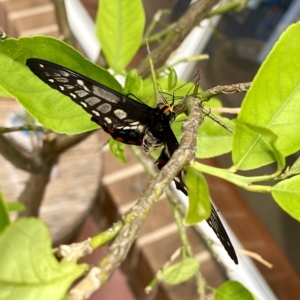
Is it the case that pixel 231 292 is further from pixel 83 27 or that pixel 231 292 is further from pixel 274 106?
pixel 83 27

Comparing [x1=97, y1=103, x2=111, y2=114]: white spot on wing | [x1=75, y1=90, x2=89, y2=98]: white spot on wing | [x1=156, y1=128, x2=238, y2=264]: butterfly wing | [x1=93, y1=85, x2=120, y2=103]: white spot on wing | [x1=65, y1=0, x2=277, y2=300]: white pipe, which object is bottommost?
[x1=65, y1=0, x2=277, y2=300]: white pipe

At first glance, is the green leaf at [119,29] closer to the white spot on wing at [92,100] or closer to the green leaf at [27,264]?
the white spot on wing at [92,100]

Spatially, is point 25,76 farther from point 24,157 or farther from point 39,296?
point 24,157

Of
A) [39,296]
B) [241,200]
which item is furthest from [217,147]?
[241,200]

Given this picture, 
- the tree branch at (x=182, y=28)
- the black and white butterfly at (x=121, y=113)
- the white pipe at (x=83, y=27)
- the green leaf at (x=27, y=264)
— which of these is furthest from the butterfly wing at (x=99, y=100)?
the white pipe at (x=83, y=27)

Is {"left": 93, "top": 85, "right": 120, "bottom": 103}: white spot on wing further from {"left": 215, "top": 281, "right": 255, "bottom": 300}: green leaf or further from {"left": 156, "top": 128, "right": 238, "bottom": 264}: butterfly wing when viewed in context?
{"left": 215, "top": 281, "right": 255, "bottom": 300}: green leaf

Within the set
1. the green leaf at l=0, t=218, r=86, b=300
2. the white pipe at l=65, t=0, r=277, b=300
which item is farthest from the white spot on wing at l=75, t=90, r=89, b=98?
the white pipe at l=65, t=0, r=277, b=300
